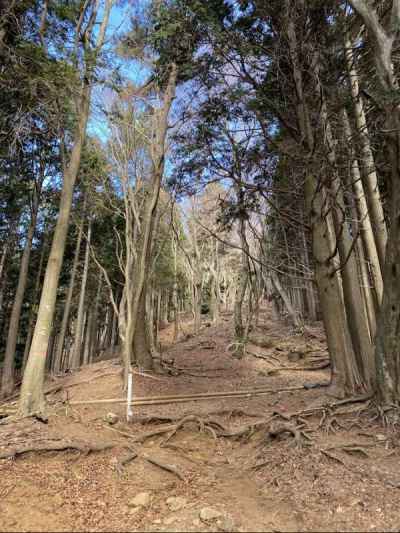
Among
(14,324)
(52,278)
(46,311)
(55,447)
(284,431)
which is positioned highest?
(52,278)

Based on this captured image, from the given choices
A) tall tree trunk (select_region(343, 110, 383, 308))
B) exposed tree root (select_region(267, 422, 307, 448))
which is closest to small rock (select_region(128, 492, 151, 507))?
exposed tree root (select_region(267, 422, 307, 448))

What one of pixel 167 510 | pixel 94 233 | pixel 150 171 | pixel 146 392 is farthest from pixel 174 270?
pixel 167 510

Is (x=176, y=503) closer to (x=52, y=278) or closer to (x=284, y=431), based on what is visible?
(x=284, y=431)

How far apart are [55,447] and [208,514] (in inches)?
89.7

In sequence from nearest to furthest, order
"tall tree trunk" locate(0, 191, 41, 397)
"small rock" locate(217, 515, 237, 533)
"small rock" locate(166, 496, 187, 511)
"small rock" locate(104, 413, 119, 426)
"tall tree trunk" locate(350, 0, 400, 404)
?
"small rock" locate(217, 515, 237, 533) < "small rock" locate(166, 496, 187, 511) < "tall tree trunk" locate(350, 0, 400, 404) < "small rock" locate(104, 413, 119, 426) < "tall tree trunk" locate(0, 191, 41, 397)

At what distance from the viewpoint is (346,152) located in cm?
537

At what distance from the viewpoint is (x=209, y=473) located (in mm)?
3594

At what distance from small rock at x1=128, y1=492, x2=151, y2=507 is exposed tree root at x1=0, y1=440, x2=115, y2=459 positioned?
1091 mm

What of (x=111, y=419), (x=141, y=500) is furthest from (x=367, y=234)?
(x=141, y=500)

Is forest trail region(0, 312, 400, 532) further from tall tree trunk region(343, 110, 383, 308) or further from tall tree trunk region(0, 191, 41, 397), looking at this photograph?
tall tree trunk region(0, 191, 41, 397)

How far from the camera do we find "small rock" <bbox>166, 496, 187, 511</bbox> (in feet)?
9.37

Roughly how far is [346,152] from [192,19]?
4.22 meters

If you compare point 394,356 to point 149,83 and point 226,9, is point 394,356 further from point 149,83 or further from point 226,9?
point 149,83

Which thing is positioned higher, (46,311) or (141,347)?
(46,311)
